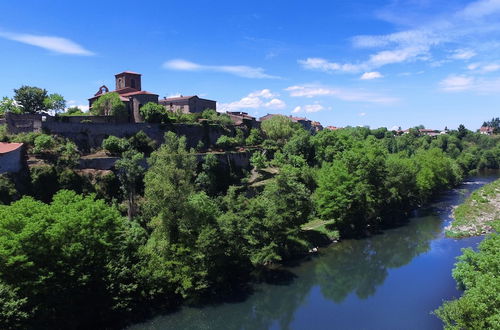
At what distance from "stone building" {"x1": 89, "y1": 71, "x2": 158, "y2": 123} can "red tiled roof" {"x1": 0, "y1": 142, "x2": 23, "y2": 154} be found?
18152mm

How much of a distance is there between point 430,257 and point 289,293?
50.4 ft

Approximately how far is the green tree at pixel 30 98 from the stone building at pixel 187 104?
859 inches

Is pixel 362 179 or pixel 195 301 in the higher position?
pixel 362 179

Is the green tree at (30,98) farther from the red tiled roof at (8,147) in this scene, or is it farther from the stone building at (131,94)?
the red tiled roof at (8,147)

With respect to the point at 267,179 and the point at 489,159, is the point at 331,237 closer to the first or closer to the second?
the point at 267,179

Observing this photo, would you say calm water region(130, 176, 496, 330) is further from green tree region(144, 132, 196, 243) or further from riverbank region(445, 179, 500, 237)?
green tree region(144, 132, 196, 243)

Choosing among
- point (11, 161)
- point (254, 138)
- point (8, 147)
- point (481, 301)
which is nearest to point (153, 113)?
point (8, 147)

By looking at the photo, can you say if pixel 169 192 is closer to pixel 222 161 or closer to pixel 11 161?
pixel 11 161

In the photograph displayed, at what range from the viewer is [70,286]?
69.3 feet

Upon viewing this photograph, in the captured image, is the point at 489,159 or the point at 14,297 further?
the point at 489,159

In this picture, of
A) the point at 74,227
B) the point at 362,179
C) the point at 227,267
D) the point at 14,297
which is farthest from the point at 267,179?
the point at 14,297

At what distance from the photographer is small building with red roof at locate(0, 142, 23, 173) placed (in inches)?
1270

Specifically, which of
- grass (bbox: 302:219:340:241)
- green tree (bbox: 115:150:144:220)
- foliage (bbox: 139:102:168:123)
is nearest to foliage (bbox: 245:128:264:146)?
foliage (bbox: 139:102:168:123)

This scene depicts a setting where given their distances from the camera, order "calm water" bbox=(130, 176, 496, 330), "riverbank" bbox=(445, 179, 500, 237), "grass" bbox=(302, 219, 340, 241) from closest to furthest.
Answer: "calm water" bbox=(130, 176, 496, 330) → "grass" bbox=(302, 219, 340, 241) → "riverbank" bbox=(445, 179, 500, 237)
